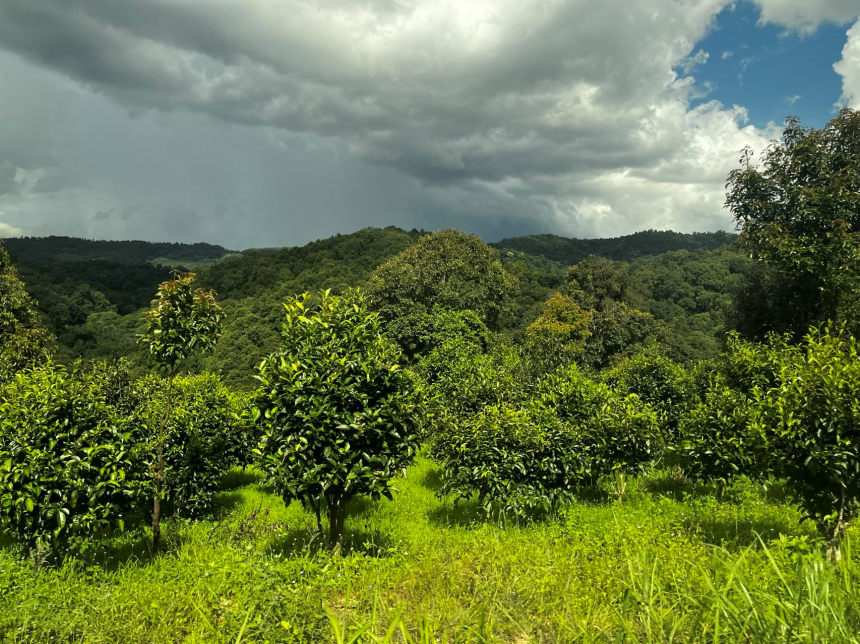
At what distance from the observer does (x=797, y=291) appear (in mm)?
17953

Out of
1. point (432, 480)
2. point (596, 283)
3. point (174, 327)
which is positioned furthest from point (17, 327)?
point (596, 283)

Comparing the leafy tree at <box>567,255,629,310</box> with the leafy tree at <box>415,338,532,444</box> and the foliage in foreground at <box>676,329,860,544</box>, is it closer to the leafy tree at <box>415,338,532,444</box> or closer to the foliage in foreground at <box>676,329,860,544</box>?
the leafy tree at <box>415,338,532,444</box>

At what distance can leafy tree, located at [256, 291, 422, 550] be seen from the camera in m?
6.59

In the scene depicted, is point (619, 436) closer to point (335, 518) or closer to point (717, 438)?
point (717, 438)

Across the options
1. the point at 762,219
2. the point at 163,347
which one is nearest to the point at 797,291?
the point at 762,219

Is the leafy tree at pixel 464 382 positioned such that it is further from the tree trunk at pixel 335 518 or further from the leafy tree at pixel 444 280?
the leafy tree at pixel 444 280

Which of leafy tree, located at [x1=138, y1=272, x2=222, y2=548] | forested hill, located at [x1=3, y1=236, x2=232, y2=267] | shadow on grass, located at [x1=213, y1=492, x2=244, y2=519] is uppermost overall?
forested hill, located at [x1=3, y1=236, x2=232, y2=267]

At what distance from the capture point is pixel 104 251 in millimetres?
171250

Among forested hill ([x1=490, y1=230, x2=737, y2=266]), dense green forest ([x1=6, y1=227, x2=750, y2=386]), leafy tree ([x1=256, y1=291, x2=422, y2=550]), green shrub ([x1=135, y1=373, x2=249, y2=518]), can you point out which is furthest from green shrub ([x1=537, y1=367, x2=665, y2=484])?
forested hill ([x1=490, y1=230, x2=737, y2=266])

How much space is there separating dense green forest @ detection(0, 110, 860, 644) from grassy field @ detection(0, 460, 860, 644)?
1.7 inches

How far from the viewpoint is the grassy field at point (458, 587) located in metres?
3.10

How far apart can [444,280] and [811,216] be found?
21.9 metres

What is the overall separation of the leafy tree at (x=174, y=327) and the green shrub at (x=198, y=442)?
A: 5.98 ft

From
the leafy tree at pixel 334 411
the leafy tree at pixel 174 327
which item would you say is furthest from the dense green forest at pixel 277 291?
the leafy tree at pixel 174 327
